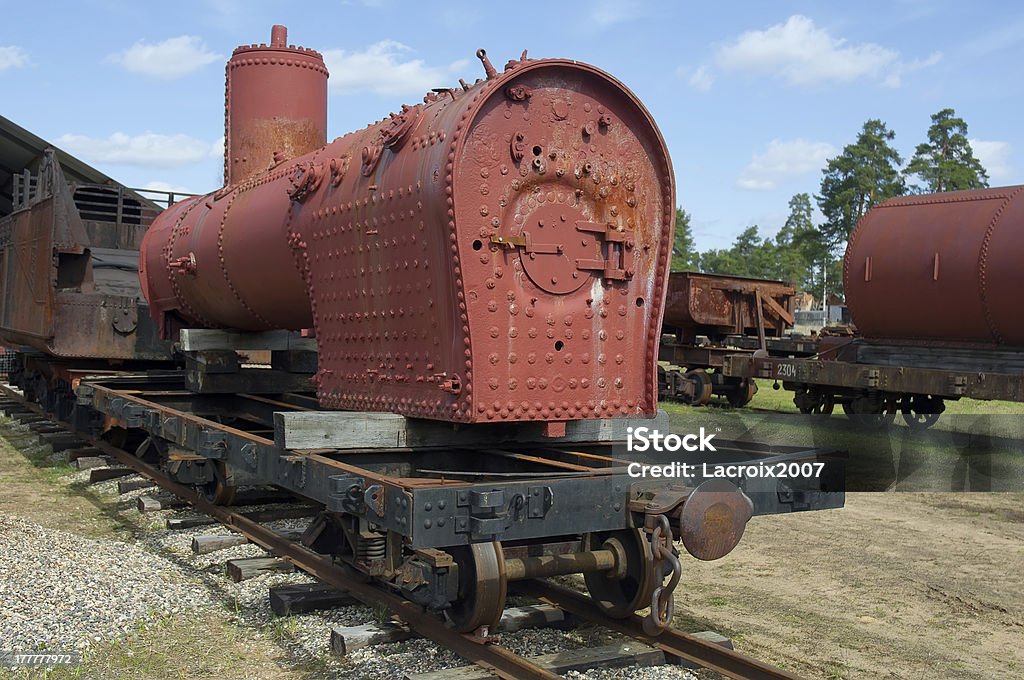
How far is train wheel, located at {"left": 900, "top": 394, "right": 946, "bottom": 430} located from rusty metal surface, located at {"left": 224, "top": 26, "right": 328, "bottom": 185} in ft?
33.6

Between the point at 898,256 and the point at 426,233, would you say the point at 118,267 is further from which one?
the point at 898,256

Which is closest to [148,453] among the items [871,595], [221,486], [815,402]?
[221,486]

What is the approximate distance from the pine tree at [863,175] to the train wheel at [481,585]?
213 ft

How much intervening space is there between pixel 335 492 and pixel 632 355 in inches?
67.5

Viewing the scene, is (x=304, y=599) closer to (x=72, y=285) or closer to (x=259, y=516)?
(x=259, y=516)

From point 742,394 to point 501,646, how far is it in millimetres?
14724

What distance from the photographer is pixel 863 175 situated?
67312 mm

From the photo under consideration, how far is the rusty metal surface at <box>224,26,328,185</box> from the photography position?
816 centimetres

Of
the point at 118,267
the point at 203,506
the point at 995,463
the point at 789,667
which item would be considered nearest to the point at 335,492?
the point at 789,667

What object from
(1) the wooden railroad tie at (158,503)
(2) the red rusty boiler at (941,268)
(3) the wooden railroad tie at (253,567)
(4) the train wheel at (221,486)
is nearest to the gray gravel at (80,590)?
(3) the wooden railroad tie at (253,567)

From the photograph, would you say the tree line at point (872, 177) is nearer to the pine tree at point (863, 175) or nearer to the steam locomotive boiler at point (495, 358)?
the pine tree at point (863, 175)

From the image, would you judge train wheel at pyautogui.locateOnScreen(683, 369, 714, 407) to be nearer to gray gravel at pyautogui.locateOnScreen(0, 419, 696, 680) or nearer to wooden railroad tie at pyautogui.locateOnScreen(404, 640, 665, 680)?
gray gravel at pyautogui.locateOnScreen(0, 419, 696, 680)

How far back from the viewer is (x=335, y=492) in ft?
14.9

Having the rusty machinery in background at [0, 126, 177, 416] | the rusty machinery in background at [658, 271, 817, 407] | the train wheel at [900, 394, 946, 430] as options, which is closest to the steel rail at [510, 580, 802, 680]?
the rusty machinery in background at [0, 126, 177, 416]
